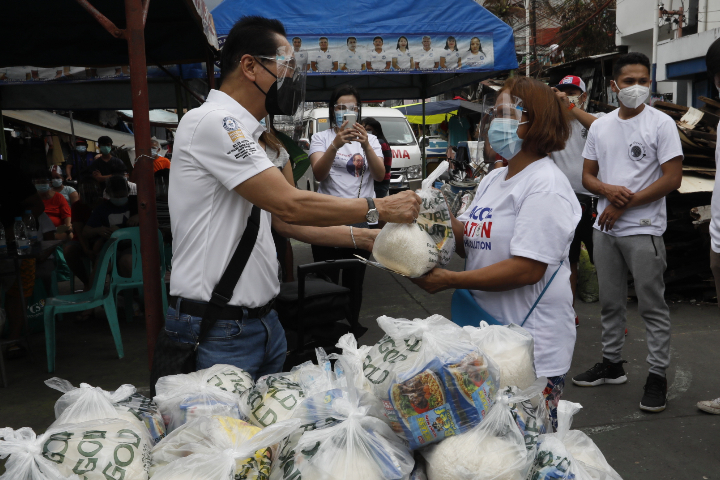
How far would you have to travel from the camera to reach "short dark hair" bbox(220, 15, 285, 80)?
196 cm

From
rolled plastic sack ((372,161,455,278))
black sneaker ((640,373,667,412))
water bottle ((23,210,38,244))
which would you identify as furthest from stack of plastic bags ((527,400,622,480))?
water bottle ((23,210,38,244))

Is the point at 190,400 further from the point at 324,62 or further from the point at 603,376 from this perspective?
the point at 324,62

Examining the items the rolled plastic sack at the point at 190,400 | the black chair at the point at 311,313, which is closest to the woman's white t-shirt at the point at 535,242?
the rolled plastic sack at the point at 190,400

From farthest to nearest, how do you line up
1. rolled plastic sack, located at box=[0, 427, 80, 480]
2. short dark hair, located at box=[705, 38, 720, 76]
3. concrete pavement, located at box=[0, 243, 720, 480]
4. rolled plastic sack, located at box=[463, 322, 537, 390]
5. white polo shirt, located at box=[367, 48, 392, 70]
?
white polo shirt, located at box=[367, 48, 392, 70] → concrete pavement, located at box=[0, 243, 720, 480] → short dark hair, located at box=[705, 38, 720, 76] → rolled plastic sack, located at box=[463, 322, 537, 390] → rolled plastic sack, located at box=[0, 427, 80, 480]

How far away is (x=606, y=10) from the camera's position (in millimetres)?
18594

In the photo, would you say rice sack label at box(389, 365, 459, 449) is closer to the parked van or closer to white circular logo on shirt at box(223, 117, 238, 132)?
white circular logo on shirt at box(223, 117, 238, 132)

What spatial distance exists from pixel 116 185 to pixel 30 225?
36.2 inches

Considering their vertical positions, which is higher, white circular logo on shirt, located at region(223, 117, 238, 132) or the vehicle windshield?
the vehicle windshield

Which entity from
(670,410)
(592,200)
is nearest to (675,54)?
(592,200)

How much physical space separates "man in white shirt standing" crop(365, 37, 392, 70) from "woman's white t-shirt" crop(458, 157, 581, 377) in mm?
3885

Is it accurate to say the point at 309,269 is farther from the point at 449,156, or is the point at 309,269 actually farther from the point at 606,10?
the point at 606,10

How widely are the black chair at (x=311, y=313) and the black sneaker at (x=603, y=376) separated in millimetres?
1875

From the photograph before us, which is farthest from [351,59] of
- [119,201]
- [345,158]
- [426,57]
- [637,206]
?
[637,206]

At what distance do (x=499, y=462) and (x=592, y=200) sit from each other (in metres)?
4.59
